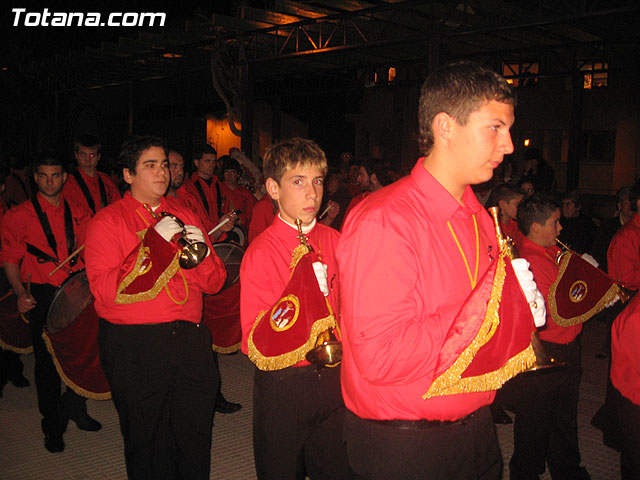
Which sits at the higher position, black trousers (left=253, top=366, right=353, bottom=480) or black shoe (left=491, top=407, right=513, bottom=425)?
black trousers (left=253, top=366, right=353, bottom=480)

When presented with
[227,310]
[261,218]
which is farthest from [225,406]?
[261,218]

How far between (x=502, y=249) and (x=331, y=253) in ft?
4.55

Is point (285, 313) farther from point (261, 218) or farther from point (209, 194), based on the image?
point (209, 194)

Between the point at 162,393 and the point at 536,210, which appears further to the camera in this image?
the point at 536,210

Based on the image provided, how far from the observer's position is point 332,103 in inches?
880

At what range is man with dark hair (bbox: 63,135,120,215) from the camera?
569 centimetres

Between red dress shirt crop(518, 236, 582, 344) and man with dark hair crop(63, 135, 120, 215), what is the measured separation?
4.00 metres

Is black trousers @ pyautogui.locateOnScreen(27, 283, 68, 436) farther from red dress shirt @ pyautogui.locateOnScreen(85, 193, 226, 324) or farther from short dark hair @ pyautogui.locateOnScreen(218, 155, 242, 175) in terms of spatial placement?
short dark hair @ pyautogui.locateOnScreen(218, 155, 242, 175)

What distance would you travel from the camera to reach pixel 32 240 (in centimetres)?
448

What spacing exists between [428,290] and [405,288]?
113 millimetres

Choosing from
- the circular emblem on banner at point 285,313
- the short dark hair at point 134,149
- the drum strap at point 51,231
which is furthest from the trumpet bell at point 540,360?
the drum strap at point 51,231

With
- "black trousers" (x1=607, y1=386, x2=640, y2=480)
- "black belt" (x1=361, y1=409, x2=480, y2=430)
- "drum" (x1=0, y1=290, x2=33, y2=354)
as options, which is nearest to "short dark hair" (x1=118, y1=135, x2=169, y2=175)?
"black belt" (x1=361, y1=409, x2=480, y2=430)

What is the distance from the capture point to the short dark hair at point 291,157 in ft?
9.21

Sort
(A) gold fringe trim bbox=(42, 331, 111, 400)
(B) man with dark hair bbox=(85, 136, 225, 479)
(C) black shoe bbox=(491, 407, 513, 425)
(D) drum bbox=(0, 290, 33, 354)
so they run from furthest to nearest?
(D) drum bbox=(0, 290, 33, 354) < (C) black shoe bbox=(491, 407, 513, 425) < (A) gold fringe trim bbox=(42, 331, 111, 400) < (B) man with dark hair bbox=(85, 136, 225, 479)
